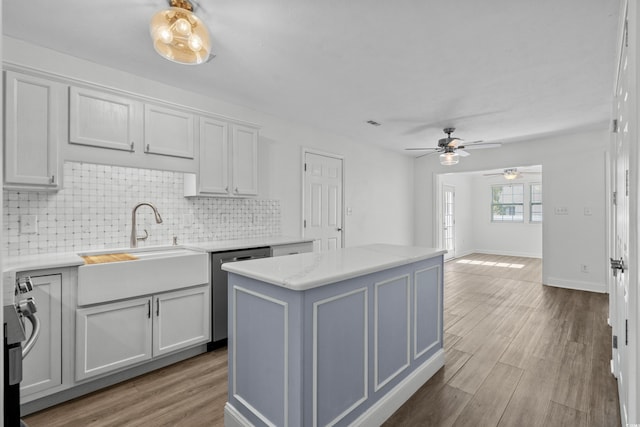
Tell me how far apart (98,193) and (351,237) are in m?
3.61

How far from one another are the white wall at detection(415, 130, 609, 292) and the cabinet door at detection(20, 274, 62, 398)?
20.4ft

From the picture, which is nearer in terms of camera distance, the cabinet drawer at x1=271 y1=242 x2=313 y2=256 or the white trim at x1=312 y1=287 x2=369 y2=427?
the white trim at x1=312 y1=287 x2=369 y2=427

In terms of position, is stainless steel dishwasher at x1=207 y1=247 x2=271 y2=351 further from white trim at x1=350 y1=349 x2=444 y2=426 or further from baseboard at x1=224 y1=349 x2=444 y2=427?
white trim at x1=350 y1=349 x2=444 y2=426

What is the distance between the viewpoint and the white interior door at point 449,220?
7.35m

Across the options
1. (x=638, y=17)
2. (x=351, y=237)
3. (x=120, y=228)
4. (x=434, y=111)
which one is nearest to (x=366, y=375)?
(x=638, y=17)

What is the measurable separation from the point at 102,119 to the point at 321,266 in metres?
2.09

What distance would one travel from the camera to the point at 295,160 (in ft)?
14.6

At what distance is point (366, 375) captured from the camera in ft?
5.98

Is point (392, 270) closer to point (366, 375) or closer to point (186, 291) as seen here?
point (366, 375)

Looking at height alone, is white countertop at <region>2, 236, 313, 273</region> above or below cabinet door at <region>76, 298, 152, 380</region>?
above

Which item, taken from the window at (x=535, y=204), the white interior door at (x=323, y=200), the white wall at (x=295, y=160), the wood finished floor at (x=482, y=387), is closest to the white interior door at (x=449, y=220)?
the white wall at (x=295, y=160)

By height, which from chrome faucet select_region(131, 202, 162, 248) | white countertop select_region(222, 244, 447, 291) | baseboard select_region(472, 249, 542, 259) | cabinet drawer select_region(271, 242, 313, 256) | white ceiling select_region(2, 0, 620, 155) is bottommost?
baseboard select_region(472, 249, 542, 259)

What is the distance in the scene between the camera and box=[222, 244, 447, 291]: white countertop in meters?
1.52

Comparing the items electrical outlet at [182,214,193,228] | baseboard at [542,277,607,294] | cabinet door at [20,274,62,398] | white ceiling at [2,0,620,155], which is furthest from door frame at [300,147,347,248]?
baseboard at [542,277,607,294]
